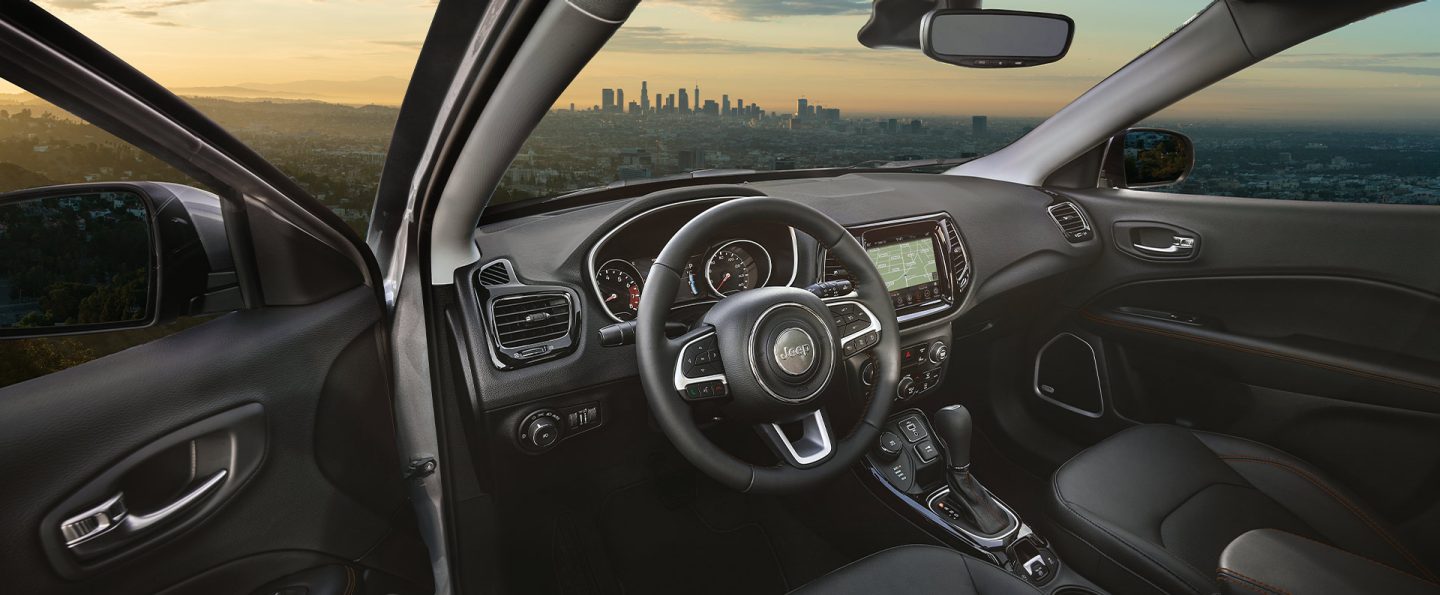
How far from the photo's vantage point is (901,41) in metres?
2.16

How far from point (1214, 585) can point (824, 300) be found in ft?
4.12

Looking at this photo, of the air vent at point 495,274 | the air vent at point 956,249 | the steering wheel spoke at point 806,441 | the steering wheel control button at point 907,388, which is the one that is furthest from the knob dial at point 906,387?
the air vent at point 495,274

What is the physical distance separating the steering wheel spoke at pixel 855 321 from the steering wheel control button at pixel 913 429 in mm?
880

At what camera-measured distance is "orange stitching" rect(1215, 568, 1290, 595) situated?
1646 millimetres

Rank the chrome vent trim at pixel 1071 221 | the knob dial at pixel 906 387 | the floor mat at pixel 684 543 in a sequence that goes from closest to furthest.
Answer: the floor mat at pixel 684 543 < the knob dial at pixel 906 387 < the chrome vent trim at pixel 1071 221

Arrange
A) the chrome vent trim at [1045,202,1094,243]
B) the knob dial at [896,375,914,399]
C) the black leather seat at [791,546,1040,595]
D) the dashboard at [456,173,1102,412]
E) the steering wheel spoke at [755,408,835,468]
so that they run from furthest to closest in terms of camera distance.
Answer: the chrome vent trim at [1045,202,1094,243] → the knob dial at [896,375,914,399] → the dashboard at [456,173,1102,412] → the steering wheel spoke at [755,408,835,468] → the black leather seat at [791,546,1040,595]

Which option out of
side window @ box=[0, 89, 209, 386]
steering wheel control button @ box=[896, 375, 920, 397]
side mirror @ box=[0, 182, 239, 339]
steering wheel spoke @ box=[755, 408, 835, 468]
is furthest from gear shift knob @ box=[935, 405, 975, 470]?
side window @ box=[0, 89, 209, 386]

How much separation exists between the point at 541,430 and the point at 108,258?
3.94 ft

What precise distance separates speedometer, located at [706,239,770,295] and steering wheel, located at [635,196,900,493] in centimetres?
37

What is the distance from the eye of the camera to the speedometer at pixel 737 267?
242cm

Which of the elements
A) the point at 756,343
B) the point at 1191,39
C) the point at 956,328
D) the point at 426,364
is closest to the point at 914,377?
the point at 956,328

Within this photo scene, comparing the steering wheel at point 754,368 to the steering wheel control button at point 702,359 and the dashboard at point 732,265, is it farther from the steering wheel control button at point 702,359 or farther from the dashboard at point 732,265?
the dashboard at point 732,265

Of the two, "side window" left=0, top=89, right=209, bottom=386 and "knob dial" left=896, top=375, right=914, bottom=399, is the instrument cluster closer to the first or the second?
"knob dial" left=896, top=375, right=914, bottom=399

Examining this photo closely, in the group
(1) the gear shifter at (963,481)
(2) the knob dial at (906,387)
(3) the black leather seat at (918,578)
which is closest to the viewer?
(3) the black leather seat at (918,578)
